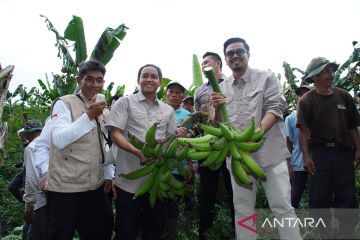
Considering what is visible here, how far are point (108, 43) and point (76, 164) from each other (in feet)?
17.0

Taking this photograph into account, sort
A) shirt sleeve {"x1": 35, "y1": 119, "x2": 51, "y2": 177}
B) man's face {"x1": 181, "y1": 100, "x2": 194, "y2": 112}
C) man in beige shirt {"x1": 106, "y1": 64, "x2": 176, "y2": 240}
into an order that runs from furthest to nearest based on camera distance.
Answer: man's face {"x1": 181, "y1": 100, "x2": 194, "y2": 112} < shirt sleeve {"x1": 35, "y1": 119, "x2": 51, "y2": 177} < man in beige shirt {"x1": 106, "y1": 64, "x2": 176, "y2": 240}

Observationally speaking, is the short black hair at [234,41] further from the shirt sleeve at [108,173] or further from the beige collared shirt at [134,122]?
the shirt sleeve at [108,173]

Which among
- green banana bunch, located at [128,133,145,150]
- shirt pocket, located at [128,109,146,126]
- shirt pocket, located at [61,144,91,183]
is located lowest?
shirt pocket, located at [61,144,91,183]

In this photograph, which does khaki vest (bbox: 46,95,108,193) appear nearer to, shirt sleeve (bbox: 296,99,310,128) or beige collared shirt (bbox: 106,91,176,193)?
beige collared shirt (bbox: 106,91,176,193)

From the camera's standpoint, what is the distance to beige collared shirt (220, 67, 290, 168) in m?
2.84

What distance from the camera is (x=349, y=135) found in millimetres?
3627

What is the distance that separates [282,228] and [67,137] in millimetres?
1732

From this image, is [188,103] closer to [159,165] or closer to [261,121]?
[261,121]

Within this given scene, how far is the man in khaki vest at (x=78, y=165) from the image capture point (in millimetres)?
2510

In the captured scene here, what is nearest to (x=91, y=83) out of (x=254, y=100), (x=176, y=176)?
(x=254, y=100)

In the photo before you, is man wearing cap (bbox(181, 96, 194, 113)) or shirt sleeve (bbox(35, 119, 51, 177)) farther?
man wearing cap (bbox(181, 96, 194, 113))

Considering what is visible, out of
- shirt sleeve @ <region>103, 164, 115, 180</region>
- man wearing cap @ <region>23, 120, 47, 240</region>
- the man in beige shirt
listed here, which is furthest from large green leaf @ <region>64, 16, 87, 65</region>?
shirt sleeve @ <region>103, 164, 115, 180</region>

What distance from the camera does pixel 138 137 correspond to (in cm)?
286

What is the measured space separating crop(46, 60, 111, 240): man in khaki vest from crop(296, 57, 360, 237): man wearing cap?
2060 millimetres
